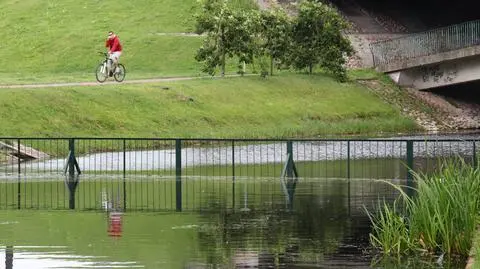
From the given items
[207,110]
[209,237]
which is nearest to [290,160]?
[209,237]

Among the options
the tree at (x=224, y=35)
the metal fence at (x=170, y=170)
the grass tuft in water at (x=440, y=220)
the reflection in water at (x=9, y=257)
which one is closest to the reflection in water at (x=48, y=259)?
the reflection in water at (x=9, y=257)

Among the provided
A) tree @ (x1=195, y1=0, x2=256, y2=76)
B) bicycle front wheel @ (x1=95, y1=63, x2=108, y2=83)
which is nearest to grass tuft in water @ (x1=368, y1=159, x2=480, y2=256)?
bicycle front wheel @ (x1=95, y1=63, x2=108, y2=83)

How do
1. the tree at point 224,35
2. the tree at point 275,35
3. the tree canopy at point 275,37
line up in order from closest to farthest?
1. the tree at point 224,35
2. the tree canopy at point 275,37
3. the tree at point 275,35

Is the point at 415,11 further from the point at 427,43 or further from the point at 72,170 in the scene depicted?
the point at 72,170

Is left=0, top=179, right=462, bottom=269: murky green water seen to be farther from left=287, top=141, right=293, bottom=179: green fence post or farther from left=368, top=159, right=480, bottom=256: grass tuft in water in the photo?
left=287, top=141, right=293, bottom=179: green fence post

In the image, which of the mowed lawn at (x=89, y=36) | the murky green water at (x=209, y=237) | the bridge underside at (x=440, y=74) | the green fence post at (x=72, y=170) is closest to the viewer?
the murky green water at (x=209, y=237)

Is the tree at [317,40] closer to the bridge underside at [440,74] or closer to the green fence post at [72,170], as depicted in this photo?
the bridge underside at [440,74]

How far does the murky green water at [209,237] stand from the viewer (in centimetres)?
1728

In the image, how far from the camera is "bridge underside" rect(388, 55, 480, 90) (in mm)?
60428

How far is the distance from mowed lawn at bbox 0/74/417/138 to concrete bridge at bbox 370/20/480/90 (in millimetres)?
3082

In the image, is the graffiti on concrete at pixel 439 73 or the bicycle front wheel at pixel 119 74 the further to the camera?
the graffiti on concrete at pixel 439 73

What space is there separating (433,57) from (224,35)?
10.2 meters

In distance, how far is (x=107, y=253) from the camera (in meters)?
18.0

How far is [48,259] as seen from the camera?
17562mm
